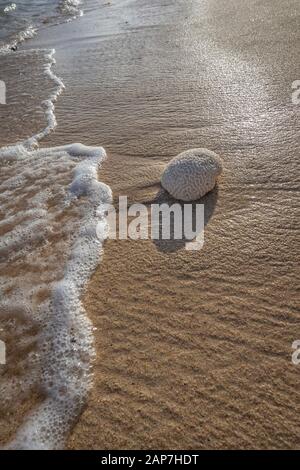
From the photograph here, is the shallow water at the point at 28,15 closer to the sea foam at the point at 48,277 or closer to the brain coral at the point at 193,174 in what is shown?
the sea foam at the point at 48,277

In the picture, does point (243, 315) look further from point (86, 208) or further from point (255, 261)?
point (86, 208)

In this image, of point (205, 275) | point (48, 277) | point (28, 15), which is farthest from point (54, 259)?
point (28, 15)

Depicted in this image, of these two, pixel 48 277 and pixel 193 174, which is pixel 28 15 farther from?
pixel 48 277

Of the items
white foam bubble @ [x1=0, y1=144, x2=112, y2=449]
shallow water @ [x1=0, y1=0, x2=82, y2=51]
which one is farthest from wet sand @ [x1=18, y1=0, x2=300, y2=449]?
shallow water @ [x1=0, y1=0, x2=82, y2=51]

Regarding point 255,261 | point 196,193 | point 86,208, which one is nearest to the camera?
point 255,261

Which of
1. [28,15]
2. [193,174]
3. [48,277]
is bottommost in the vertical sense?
[48,277]

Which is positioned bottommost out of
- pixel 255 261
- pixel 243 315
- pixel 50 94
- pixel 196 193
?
pixel 243 315

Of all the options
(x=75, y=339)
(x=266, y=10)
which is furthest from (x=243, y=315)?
(x=266, y=10)
